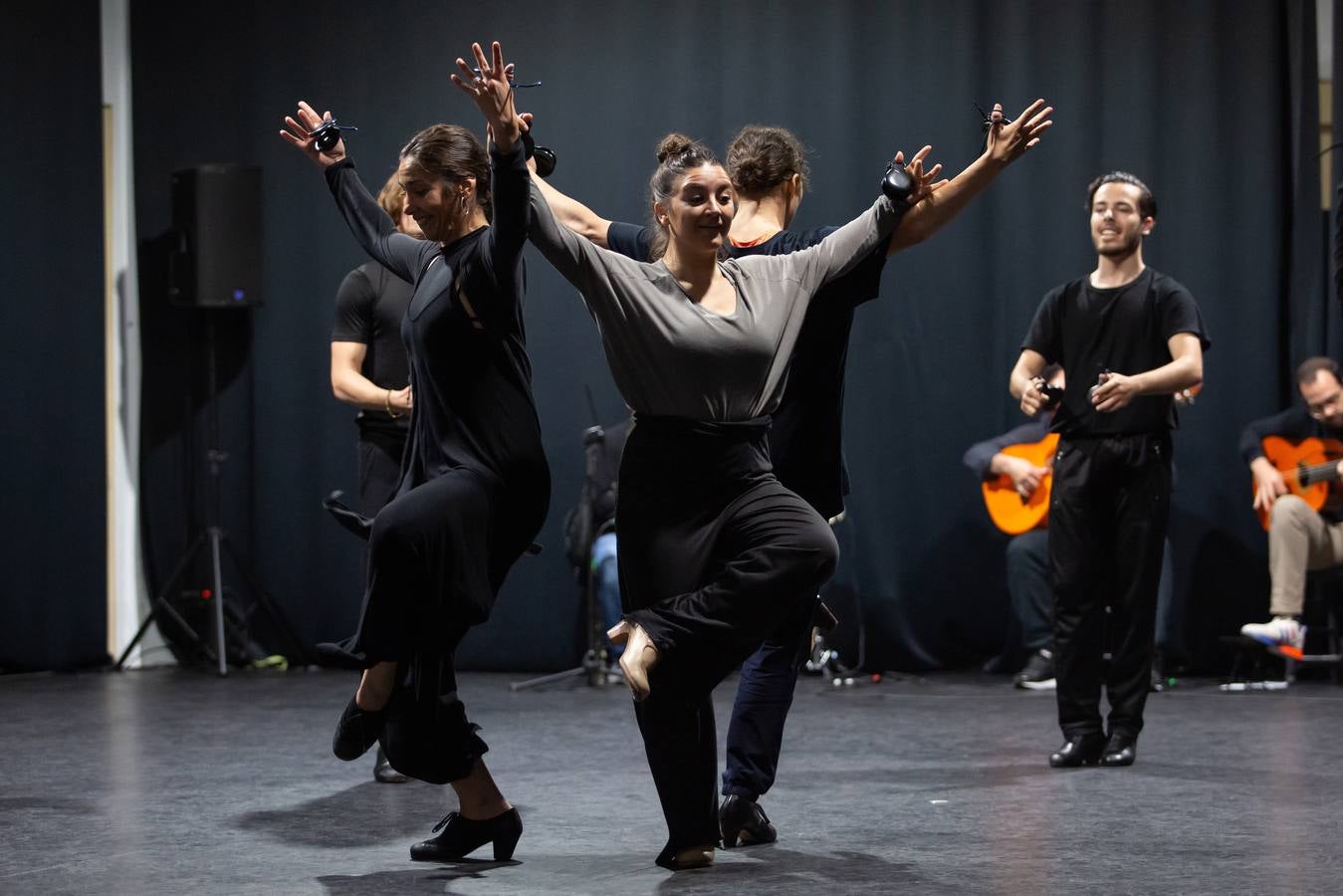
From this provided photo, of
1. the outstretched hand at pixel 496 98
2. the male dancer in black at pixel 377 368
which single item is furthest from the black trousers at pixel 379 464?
the outstretched hand at pixel 496 98

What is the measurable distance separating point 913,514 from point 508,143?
4.27 meters

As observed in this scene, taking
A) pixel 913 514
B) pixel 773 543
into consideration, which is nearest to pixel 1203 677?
pixel 913 514

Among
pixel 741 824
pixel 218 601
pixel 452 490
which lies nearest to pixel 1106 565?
pixel 741 824

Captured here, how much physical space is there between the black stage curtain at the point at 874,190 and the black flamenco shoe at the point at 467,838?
143 inches

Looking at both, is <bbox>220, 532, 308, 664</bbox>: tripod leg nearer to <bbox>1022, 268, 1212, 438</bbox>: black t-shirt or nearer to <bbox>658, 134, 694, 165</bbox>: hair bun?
<bbox>1022, 268, 1212, 438</bbox>: black t-shirt

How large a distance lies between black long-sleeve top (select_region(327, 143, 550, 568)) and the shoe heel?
0.54 m

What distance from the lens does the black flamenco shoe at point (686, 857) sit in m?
3.07

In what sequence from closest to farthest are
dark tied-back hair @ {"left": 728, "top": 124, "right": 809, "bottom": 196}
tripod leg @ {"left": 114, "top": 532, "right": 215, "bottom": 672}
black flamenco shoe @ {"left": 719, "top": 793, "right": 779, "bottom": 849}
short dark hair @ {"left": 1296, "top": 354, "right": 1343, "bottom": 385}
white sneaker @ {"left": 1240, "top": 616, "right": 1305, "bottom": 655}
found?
1. black flamenco shoe @ {"left": 719, "top": 793, "right": 779, "bottom": 849}
2. dark tied-back hair @ {"left": 728, "top": 124, "right": 809, "bottom": 196}
3. white sneaker @ {"left": 1240, "top": 616, "right": 1305, "bottom": 655}
4. short dark hair @ {"left": 1296, "top": 354, "right": 1343, "bottom": 385}
5. tripod leg @ {"left": 114, "top": 532, "right": 215, "bottom": 672}

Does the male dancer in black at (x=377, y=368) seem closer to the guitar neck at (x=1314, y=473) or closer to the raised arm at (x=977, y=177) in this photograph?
the raised arm at (x=977, y=177)

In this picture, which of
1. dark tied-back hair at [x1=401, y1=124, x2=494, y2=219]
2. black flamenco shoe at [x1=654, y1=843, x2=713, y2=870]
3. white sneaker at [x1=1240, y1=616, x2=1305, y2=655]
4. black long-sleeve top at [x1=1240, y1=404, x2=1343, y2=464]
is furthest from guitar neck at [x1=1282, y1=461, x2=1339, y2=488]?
dark tied-back hair at [x1=401, y1=124, x2=494, y2=219]

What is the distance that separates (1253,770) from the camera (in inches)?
167

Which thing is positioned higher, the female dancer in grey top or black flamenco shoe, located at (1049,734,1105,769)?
the female dancer in grey top

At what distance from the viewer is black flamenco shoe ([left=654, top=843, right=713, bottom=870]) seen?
3.07 metres

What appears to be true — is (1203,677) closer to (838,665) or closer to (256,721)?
(838,665)
